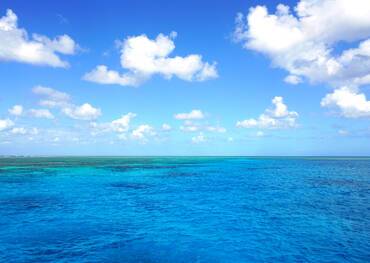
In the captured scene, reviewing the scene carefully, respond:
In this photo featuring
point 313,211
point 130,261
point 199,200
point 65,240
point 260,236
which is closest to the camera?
point 130,261

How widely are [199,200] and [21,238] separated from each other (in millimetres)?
19031

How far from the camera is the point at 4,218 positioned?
23750mm

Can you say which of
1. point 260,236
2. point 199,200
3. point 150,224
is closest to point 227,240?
point 260,236

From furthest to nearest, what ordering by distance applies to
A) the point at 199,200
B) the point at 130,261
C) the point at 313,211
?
the point at 199,200, the point at 313,211, the point at 130,261

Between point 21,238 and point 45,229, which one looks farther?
point 45,229

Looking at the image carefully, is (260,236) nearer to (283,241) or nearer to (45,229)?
(283,241)

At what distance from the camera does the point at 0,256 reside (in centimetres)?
1559

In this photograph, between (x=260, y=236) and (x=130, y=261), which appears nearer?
(x=130, y=261)

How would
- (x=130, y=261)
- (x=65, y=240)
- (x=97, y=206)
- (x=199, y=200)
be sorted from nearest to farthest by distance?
(x=130, y=261) < (x=65, y=240) < (x=97, y=206) < (x=199, y=200)

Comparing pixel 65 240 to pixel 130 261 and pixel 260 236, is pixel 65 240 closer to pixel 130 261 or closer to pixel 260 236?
Answer: pixel 130 261

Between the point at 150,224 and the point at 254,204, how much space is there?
1284 centimetres

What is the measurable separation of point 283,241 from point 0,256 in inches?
650

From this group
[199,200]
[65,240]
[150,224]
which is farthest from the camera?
[199,200]

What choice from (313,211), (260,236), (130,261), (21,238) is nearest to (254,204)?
(313,211)
